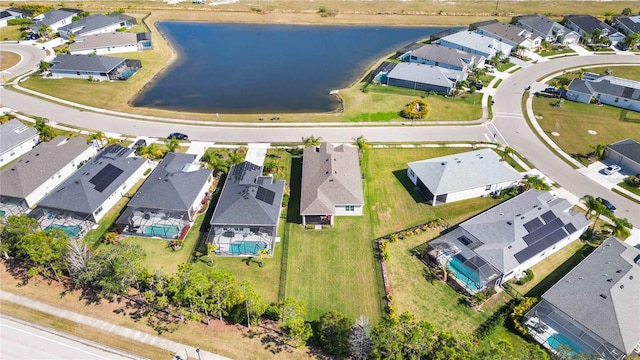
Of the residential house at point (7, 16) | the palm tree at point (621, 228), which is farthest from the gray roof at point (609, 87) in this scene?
the residential house at point (7, 16)

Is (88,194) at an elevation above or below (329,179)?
below

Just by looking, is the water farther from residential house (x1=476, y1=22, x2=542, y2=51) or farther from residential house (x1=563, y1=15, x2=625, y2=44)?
residential house (x1=563, y1=15, x2=625, y2=44)

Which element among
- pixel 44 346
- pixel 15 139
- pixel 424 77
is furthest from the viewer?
pixel 424 77

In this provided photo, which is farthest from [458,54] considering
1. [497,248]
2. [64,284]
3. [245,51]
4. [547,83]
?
[64,284]

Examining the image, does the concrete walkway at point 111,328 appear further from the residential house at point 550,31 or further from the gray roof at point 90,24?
the residential house at point 550,31

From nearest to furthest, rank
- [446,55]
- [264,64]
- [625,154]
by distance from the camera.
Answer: [625,154]
[446,55]
[264,64]

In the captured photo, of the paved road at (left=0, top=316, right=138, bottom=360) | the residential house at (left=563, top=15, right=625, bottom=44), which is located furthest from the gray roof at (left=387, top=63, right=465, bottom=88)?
the paved road at (left=0, top=316, right=138, bottom=360)

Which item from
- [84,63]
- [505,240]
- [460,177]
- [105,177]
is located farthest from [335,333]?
[84,63]

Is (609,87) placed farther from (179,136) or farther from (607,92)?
(179,136)
